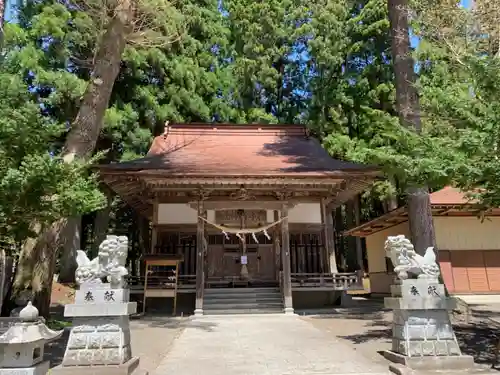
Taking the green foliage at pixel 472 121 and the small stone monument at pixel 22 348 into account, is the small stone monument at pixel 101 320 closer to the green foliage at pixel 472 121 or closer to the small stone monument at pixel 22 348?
the small stone monument at pixel 22 348

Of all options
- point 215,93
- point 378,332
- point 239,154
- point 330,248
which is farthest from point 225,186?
point 215,93

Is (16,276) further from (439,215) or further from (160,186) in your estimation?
(439,215)

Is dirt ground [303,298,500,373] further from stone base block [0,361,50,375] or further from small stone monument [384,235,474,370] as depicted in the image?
stone base block [0,361,50,375]

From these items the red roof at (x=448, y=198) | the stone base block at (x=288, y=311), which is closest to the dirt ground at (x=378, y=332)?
the stone base block at (x=288, y=311)

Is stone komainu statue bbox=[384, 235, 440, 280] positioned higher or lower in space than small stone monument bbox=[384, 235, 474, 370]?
higher

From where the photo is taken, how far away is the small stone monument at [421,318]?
468 centimetres

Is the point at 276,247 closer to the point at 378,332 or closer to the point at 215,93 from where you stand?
the point at 378,332

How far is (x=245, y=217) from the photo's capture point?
12359 mm

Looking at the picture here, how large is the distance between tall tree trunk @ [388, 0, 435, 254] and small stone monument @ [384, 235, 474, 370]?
3.19 meters

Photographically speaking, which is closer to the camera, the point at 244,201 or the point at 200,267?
the point at 200,267

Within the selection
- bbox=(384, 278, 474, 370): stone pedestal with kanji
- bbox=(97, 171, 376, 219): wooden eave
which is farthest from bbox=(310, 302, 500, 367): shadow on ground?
bbox=(97, 171, 376, 219): wooden eave

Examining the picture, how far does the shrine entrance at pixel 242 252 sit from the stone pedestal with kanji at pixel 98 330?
7.18 m

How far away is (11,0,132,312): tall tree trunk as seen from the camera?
8.09 meters

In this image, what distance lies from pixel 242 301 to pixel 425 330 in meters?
6.78
